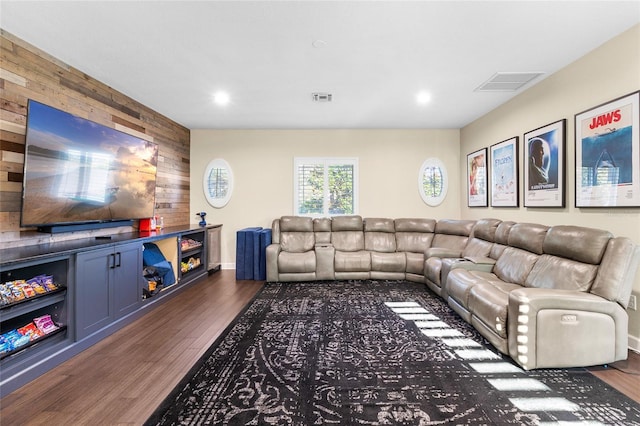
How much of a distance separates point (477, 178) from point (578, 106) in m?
2.01

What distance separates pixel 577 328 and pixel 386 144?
4085 millimetres

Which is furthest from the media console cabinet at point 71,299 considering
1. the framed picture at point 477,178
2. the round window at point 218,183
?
the framed picture at point 477,178

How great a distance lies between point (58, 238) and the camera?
275 cm

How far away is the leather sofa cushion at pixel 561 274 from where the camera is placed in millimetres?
2287

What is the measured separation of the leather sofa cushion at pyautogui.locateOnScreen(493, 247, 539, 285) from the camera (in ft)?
9.39

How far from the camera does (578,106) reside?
2.83m

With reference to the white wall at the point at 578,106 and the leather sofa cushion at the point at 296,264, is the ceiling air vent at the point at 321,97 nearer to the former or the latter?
the leather sofa cushion at the point at 296,264

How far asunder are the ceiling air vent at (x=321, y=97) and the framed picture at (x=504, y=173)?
2.63 m

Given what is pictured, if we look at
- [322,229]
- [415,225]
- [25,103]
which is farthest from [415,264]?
[25,103]

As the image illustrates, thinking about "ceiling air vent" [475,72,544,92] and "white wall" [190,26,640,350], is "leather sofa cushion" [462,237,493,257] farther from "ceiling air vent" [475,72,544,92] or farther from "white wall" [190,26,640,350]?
"ceiling air vent" [475,72,544,92]

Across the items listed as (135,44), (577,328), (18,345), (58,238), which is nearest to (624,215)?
(577,328)

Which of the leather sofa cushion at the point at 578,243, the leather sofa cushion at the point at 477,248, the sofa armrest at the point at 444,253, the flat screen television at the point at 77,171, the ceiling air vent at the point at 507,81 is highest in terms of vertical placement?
the ceiling air vent at the point at 507,81

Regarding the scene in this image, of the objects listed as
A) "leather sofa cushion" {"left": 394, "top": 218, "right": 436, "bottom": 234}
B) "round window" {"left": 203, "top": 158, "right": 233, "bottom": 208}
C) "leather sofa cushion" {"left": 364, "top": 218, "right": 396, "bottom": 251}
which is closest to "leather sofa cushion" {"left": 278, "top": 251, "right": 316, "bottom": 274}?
"leather sofa cushion" {"left": 364, "top": 218, "right": 396, "bottom": 251}

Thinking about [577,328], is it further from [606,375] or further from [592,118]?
[592,118]
